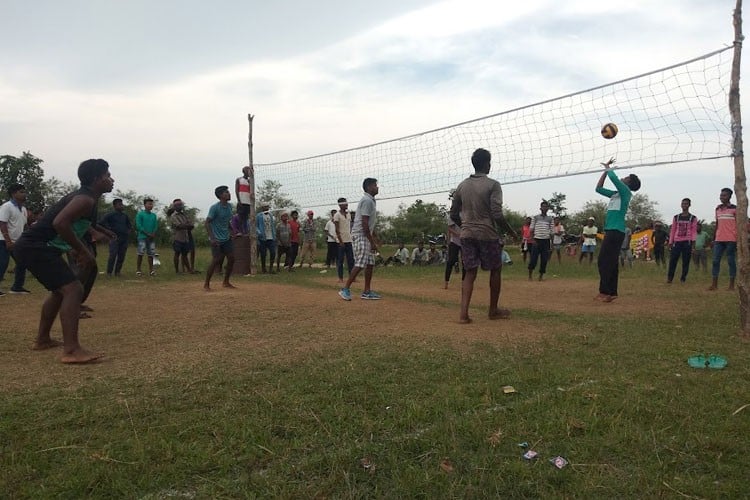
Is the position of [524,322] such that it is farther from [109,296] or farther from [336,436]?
[109,296]

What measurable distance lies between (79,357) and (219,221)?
518 centimetres

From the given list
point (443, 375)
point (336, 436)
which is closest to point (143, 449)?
point (336, 436)

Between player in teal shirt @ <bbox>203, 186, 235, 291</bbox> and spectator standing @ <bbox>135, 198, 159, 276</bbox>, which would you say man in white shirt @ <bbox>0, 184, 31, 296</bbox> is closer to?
player in teal shirt @ <bbox>203, 186, 235, 291</bbox>

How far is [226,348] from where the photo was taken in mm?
4754

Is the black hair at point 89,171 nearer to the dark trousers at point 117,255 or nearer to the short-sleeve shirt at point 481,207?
the short-sleeve shirt at point 481,207

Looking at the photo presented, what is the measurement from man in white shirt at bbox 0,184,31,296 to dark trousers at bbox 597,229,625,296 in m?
8.65

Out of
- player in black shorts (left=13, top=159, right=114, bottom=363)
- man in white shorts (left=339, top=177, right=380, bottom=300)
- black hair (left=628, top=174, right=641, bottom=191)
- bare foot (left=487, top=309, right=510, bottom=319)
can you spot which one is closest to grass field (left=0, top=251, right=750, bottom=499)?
player in black shorts (left=13, top=159, right=114, bottom=363)

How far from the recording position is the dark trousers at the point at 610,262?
774 centimetres

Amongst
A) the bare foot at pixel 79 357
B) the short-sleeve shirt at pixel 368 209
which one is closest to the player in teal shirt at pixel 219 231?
the short-sleeve shirt at pixel 368 209

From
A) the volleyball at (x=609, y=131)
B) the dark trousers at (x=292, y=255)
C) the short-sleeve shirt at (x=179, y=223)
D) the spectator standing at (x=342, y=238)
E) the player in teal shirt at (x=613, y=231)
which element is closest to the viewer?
the volleyball at (x=609, y=131)

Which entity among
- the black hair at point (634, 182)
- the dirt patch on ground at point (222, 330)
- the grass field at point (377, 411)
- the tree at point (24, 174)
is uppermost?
the tree at point (24, 174)

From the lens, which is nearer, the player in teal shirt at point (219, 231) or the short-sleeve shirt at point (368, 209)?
the short-sleeve shirt at point (368, 209)

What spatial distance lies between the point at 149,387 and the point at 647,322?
5051 mm

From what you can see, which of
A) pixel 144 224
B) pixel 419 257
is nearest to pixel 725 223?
pixel 419 257
